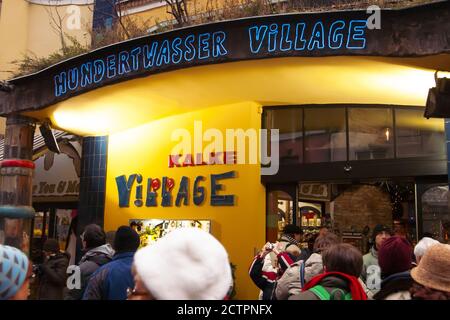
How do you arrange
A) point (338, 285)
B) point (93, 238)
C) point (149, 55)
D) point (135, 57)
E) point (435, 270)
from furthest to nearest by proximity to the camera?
point (135, 57)
point (149, 55)
point (93, 238)
point (338, 285)
point (435, 270)

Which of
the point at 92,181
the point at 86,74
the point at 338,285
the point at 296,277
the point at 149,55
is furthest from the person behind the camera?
the point at 92,181

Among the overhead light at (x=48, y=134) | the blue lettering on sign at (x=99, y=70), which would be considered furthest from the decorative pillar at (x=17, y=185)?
the blue lettering on sign at (x=99, y=70)

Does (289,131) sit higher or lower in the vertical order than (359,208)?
higher

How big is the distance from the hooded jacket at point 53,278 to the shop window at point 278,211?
11.9 feet

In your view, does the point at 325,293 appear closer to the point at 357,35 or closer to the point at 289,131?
the point at 357,35

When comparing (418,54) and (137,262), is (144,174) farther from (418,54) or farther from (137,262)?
(137,262)

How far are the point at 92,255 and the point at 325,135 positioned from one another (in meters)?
4.63

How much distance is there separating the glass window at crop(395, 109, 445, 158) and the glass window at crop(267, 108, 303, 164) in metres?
1.51

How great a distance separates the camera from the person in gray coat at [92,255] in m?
4.33

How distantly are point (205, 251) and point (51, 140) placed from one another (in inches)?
287

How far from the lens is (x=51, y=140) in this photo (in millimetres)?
8531

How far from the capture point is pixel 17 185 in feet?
25.0

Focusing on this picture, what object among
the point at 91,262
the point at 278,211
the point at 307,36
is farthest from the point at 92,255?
the point at 278,211
